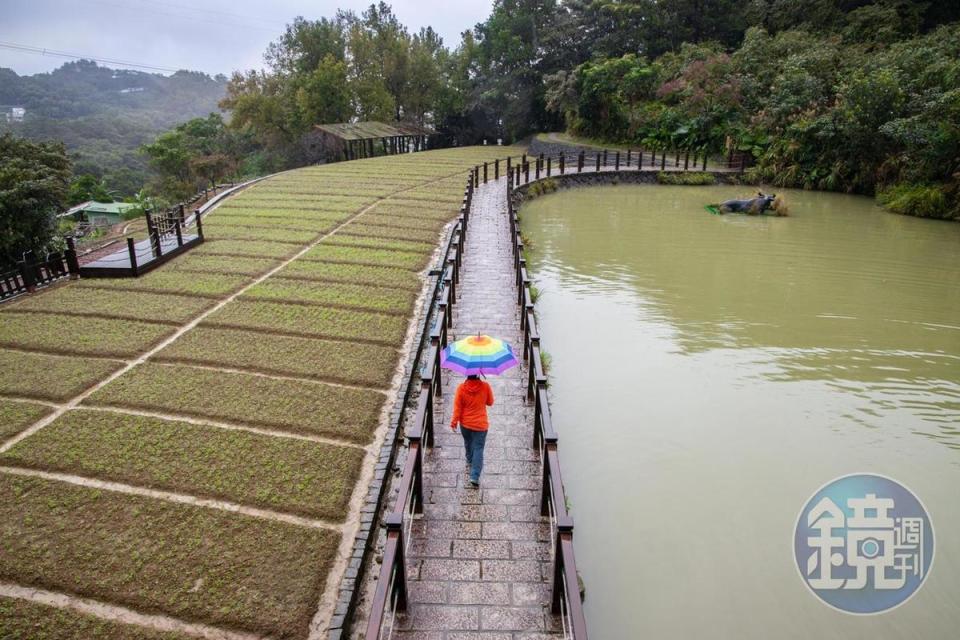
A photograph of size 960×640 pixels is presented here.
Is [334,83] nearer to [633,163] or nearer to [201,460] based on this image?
[633,163]

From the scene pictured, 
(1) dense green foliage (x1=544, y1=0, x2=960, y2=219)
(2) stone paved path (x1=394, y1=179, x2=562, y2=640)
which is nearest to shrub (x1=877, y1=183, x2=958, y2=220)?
(1) dense green foliage (x1=544, y1=0, x2=960, y2=219)

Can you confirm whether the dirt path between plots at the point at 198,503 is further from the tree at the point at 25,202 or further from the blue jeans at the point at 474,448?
the tree at the point at 25,202

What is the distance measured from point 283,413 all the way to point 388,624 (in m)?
3.94

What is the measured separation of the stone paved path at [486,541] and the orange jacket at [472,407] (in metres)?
0.72

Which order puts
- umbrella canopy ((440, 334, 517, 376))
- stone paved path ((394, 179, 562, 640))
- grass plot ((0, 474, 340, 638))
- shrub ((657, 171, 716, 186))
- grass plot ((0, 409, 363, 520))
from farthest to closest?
1. shrub ((657, 171, 716, 186))
2. grass plot ((0, 409, 363, 520))
3. umbrella canopy ((440, 334, 517, 376))
4. grass plot ((0, 474, 340, 638))
5. stone paved path ((394, 179, 562, 640))

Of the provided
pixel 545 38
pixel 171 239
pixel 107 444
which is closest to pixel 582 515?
pixel 107 444

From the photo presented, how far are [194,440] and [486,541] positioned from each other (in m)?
3.90

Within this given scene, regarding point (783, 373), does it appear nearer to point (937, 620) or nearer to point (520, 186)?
point (937, 620)

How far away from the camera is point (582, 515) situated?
6.15m

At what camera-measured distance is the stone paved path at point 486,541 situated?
4.38m

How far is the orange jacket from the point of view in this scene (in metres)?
5.43

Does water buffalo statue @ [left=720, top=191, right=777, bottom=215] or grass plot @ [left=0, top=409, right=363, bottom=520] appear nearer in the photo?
grass plot @ [left=0, top=409, right=363, bottom=520]

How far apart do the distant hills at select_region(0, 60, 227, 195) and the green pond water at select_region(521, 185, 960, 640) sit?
3742 cm

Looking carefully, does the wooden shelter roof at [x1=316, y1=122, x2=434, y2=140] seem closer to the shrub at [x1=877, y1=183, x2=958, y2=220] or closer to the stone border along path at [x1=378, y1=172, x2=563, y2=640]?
the shrub at [x1=877, y1=183, x2=958, y2=220]
